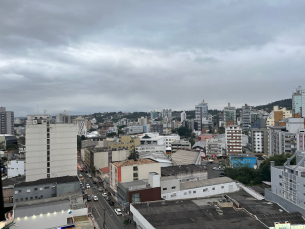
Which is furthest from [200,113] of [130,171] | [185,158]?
[130,171]

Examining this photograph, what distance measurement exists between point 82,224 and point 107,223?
5.35ft

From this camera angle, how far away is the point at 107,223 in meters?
11.6

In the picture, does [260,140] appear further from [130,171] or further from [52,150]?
[52,150]

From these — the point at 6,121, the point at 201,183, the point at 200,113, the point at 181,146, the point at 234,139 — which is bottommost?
the point at 201,183

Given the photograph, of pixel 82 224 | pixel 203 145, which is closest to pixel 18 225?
pixel 82 224

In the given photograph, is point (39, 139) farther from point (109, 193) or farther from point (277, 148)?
point (277, 148)

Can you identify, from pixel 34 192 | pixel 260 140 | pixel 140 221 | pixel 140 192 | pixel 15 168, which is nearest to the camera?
pixel 140 221

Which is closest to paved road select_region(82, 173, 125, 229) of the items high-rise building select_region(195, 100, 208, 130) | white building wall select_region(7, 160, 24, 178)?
white building wall select_region(7, 160, 24, 178)

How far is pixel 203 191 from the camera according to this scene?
14961 mm

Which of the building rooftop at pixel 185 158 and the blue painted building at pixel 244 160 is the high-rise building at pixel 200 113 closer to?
the building rooftop at pixel 185 158

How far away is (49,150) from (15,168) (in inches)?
312

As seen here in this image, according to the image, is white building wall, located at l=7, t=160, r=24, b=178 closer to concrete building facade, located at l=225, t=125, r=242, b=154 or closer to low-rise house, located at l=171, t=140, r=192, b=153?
low-rise house, located at l=171, t=140, r=192, b=153

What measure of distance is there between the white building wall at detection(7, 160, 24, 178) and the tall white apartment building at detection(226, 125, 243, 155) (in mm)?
22246

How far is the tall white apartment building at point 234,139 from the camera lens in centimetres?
2858
